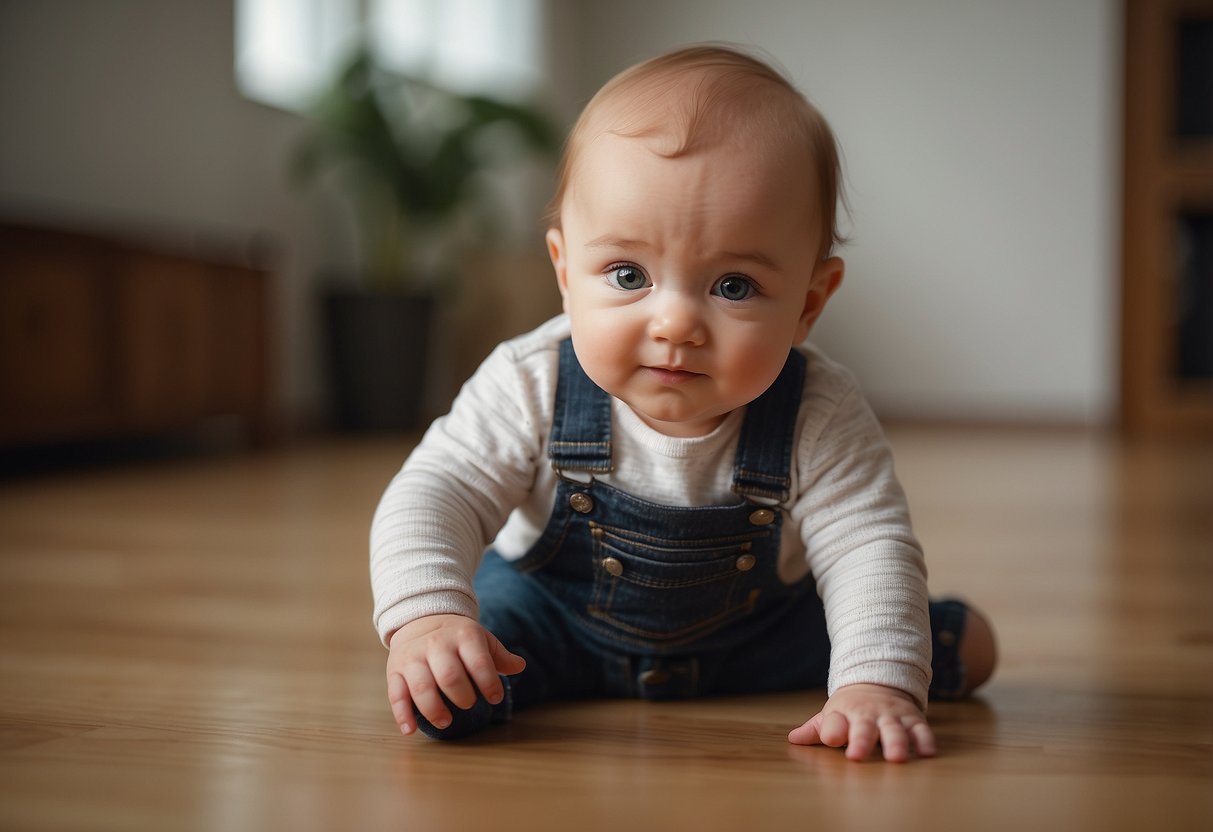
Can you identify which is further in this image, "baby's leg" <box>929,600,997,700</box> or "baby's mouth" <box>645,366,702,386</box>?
"baby's leg" <box>929,600,997,700</box>

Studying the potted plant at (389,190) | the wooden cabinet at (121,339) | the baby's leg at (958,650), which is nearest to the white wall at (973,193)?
the potted plant at (389,190)

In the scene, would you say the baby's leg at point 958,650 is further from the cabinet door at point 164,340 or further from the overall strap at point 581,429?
the cabinet door at point 164,340

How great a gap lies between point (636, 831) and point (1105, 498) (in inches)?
76.0

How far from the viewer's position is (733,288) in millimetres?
720

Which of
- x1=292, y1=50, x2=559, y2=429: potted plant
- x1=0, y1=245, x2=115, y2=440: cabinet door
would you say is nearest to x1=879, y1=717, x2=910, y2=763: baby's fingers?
x1=0, y1=245, x2=115, y2=440: cabinet door

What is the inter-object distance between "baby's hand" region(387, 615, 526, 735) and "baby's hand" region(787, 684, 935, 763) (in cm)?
17

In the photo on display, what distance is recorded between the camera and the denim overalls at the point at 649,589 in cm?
79

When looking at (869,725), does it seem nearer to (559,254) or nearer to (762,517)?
(762,517)

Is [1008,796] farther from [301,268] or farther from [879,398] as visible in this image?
[879,398]

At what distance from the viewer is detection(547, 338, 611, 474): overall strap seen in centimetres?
79

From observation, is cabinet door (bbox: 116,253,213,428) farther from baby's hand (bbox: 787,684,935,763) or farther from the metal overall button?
baby's hand (bbox: 787,684,935,763)

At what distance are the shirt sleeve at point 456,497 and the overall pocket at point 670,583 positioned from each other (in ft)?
0.22

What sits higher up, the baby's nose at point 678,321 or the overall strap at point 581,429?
the baby's nose at point 678,321

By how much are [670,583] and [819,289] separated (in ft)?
0.68
